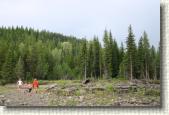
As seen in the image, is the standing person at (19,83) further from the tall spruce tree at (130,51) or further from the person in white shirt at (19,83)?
the tall spruce tree at (130,51)

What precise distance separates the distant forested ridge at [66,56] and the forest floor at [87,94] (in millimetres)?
143

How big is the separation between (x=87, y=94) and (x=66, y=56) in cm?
86

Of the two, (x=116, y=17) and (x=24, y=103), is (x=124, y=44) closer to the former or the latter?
(x=116, y=17)

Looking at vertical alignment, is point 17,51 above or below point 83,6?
below

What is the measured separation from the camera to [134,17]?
1077 centimetres

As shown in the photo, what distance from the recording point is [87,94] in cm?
1076

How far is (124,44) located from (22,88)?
7.13 ft

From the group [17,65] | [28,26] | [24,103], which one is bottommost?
[24,103]

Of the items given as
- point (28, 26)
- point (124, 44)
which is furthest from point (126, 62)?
point (28, 26)

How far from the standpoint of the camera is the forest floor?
10.5 meters

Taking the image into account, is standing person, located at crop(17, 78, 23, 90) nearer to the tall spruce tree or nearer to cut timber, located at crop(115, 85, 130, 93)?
cut timber, located at crop(115, 85, 130, 93)

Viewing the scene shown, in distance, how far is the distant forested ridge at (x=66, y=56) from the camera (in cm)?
1073

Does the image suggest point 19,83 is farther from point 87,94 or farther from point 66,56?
point 87,94

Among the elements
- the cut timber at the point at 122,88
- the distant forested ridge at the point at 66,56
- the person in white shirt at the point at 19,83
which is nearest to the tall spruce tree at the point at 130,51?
the distant forested ridge at the point at 66,56
